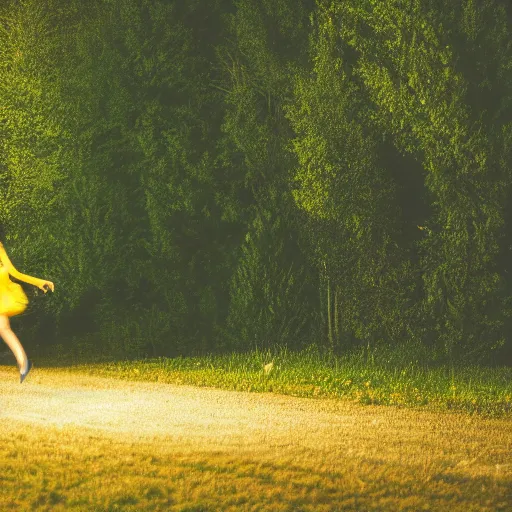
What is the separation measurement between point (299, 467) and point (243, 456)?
715 mm

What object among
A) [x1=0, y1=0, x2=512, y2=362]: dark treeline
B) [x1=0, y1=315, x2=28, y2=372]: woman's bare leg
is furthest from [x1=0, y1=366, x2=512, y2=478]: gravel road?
[x1=0, y1=0, x2=512, y2=362]: dark treeline

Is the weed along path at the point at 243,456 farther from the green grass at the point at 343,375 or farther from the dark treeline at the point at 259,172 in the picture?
the dark treeline at the point at 259,172

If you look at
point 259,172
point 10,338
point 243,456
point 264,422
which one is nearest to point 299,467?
point 243,456

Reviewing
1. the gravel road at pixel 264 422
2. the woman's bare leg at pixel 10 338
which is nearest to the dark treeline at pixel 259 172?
the gravel road at pixel 264 422

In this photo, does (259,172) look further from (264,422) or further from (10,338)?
(264,422)

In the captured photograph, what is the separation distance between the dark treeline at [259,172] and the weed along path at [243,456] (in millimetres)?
6484

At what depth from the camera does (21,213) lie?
24.0 metres

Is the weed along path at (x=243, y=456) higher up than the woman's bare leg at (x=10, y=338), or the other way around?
the woman's bare leg at (x=10, y=338)

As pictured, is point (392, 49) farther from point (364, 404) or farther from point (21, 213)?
point (21, 213)

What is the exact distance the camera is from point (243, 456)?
9594 mm

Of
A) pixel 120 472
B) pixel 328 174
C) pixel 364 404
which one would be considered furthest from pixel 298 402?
pixel 328 174

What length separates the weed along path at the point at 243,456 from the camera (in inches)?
312

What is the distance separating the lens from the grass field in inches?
309

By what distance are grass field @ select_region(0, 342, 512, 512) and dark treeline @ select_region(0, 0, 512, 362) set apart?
5.58 m
